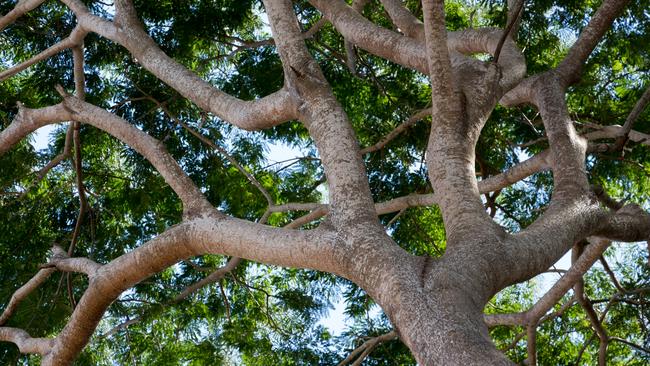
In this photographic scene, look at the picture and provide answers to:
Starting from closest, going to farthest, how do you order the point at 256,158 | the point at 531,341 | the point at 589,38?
the point at 589,38 → the point at 531,341 → the point at 256,158

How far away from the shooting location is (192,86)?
3752 millimetres

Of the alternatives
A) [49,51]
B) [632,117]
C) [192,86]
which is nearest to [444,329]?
[192,86]

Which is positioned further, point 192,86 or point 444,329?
point 192,86

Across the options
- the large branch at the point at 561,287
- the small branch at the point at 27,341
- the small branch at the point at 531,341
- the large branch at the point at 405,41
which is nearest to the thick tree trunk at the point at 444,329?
the large branch at the point at 405,41

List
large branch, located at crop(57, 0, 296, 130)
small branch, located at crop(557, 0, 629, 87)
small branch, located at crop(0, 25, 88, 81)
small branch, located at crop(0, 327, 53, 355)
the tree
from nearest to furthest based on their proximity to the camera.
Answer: large branch, located at crop(57, 0, 296, 130), small branch, located at crop(0, 327, 53, 355), small branch, located at crop(557, 0, 629, 87), the tree, small branch, located at crop(0, 25, 88, 81)

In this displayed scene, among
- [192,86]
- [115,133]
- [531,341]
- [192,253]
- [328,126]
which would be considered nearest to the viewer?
[328,126]

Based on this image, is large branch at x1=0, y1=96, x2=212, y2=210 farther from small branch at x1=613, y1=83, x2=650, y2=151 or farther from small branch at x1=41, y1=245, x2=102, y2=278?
small branch at x1=613, y1=83, x2=650, y2=151

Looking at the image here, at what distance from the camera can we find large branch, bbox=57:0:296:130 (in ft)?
11.2

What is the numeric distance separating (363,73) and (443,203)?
148 inches

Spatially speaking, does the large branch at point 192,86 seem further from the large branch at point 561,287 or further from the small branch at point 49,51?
the large branch at point 561,287

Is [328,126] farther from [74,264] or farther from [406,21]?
[74,264]

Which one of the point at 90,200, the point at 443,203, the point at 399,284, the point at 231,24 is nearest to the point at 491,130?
the point at 231,24

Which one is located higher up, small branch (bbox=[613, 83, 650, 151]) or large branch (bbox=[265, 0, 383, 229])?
small branch (bbox=[613, 83, 650, 151])

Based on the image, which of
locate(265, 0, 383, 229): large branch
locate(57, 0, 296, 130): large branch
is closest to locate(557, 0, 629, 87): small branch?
locate(265, 0, 383, 229): large branch
